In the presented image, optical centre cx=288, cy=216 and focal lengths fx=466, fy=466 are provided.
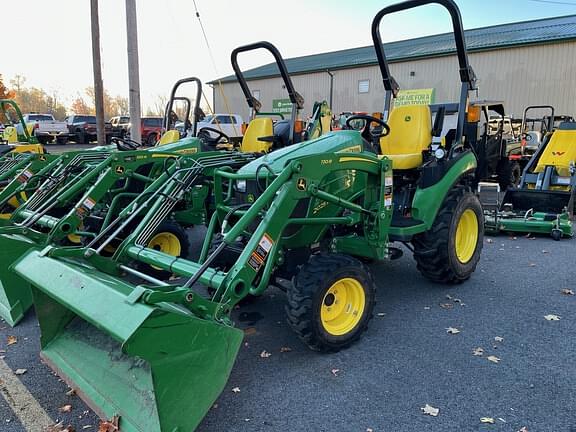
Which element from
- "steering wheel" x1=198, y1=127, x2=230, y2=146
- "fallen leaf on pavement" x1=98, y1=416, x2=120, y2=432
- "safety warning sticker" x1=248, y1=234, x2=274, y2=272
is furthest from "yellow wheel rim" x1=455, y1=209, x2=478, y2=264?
"steering wheel" x1=198, y1=127, x2=230, y2=146

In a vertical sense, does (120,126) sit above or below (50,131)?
above

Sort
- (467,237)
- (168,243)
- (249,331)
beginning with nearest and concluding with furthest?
(249,331), (467,237), (168,243)

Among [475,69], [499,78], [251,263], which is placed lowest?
[251,263]

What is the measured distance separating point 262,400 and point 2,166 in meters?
6.96

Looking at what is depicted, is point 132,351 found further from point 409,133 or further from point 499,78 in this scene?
point 499,78

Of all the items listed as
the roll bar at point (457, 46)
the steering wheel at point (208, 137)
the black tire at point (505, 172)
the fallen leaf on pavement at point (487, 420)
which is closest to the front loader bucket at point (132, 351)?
the fallen leaf on pavement at point (487, 420)

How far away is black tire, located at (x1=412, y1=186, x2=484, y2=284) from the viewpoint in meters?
4.45

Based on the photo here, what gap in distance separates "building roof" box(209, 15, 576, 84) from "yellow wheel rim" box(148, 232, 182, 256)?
20990 millimetres

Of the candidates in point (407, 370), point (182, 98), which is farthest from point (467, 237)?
point (182, 98)

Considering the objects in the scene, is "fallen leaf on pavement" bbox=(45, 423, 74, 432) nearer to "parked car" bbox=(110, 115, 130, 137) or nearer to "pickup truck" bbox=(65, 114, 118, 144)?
"parked car" bbox=(110, 115, 130, 137)

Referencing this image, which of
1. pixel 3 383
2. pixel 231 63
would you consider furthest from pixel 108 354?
pixel 231 63

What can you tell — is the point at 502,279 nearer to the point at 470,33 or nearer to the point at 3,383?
the point at 3,383

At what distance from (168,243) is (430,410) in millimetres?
3641

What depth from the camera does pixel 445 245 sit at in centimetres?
445
